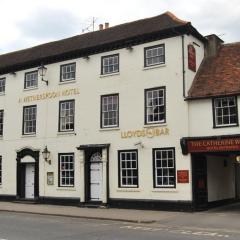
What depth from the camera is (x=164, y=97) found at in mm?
22438

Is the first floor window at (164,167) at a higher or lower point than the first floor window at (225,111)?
lower

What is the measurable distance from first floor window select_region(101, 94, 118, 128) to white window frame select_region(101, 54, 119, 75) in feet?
4.18

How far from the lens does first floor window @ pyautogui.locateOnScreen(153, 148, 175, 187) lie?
21.8m

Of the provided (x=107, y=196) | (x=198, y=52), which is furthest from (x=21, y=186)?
(x=198, y=52)

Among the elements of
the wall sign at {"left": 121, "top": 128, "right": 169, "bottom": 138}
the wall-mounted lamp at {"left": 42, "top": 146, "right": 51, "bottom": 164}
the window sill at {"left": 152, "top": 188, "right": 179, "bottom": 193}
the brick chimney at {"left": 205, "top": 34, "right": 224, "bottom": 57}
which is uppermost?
the brick chimney at {"left": 205, "top": 34, "right": 224, "bottom": 57}

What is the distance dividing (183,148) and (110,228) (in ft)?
21.6

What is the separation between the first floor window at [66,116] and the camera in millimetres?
25781

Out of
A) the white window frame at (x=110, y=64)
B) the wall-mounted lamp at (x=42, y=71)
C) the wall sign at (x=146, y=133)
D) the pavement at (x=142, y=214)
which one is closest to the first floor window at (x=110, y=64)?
the white window frame at (x=110, y=64)

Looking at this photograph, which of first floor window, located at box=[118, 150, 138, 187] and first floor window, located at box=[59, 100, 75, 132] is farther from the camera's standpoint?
first floor window, located at box=[59, 100, 75, 132]

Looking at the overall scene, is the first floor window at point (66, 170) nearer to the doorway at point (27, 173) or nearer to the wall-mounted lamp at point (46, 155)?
the wall-mounted lamp at point (46, 155)

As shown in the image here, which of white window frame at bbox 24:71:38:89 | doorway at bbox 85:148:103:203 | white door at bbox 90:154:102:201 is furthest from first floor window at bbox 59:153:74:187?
white window frame at bbox 24:71:38:89

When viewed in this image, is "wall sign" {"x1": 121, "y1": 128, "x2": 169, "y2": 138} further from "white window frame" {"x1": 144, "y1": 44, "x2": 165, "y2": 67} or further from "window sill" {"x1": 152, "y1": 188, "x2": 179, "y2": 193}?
"white window frame" {"x1": 144, "y1": 44, "x2": 165, "y2": 67}

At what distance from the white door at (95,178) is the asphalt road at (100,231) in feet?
18.9

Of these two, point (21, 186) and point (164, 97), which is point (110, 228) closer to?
point (164, 97)
